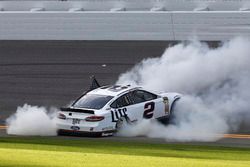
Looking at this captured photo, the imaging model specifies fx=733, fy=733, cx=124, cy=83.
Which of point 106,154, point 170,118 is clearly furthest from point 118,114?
A: point 106,154

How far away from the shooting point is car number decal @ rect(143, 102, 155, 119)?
19.2 metres

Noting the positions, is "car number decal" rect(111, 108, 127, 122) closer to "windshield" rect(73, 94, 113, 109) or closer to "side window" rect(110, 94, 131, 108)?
"side window" rect(110, 94, 131, 108)

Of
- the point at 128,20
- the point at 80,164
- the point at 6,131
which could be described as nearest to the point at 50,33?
the point at 128,20

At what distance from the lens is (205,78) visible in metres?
22.5

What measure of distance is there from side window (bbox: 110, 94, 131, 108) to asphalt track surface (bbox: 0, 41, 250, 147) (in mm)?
4034

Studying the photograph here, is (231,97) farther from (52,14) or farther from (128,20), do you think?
(52,14)

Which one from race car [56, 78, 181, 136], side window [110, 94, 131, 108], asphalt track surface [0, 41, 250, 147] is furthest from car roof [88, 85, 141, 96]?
asphalt track surface [0, 41, 250, 147]

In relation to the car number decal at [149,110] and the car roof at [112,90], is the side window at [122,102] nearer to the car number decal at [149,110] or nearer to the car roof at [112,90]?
the car roof at [112,90]

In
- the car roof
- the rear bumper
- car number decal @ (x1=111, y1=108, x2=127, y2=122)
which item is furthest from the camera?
the car roof

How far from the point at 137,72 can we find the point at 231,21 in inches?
170

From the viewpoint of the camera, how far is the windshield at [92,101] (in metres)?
18.6

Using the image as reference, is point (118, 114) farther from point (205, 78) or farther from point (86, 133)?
point (205, 78)

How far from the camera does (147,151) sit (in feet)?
51.0

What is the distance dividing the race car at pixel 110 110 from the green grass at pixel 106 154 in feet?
1.46
